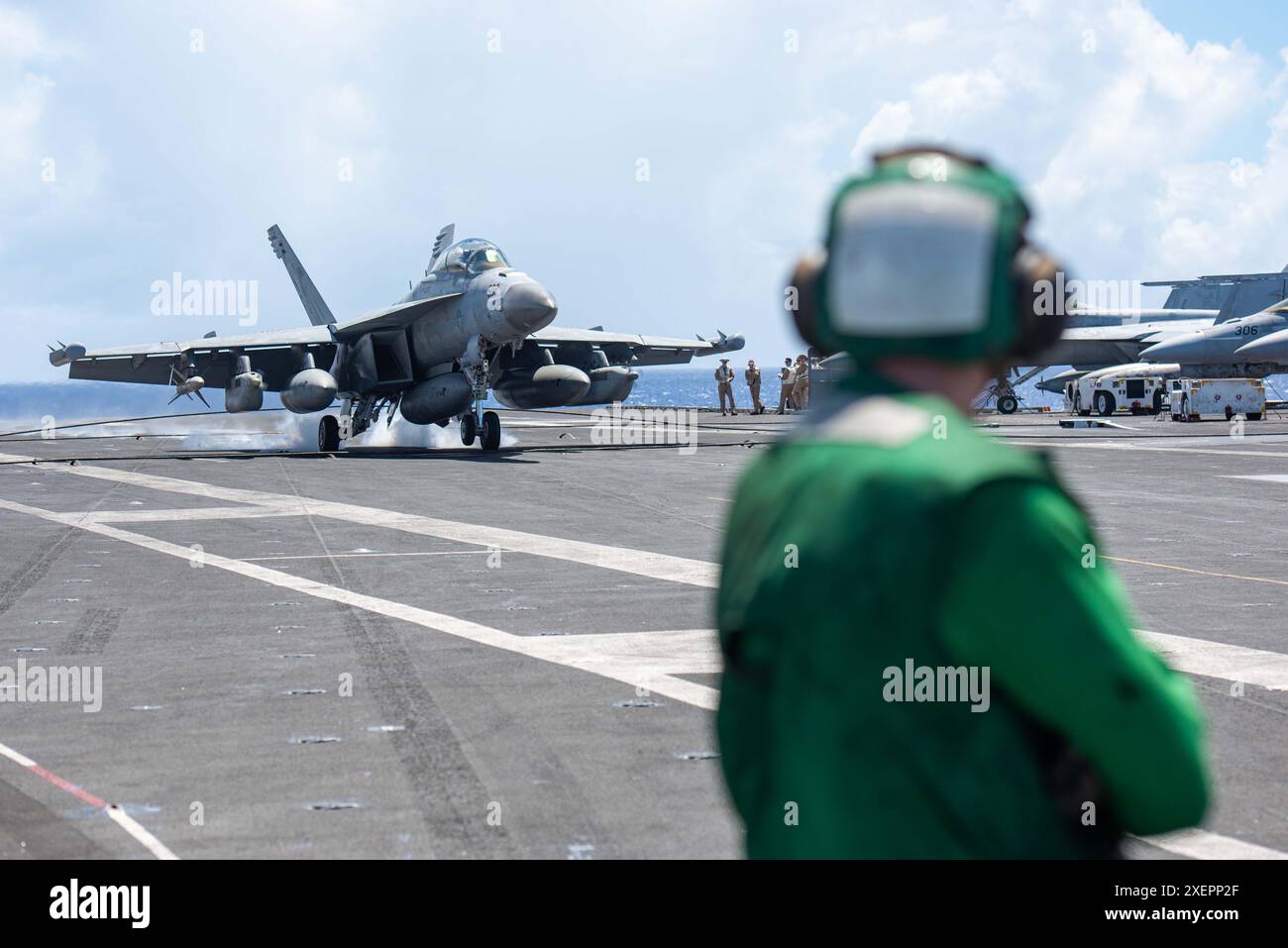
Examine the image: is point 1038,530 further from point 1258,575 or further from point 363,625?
point 1258,575

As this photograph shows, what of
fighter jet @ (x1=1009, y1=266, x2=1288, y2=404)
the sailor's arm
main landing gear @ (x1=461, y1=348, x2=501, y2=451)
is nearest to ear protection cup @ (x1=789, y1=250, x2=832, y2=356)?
the sailor's arm

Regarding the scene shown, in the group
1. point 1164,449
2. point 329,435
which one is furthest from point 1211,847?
point 329,435

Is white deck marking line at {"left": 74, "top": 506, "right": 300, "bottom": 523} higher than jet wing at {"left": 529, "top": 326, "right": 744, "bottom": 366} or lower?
lower

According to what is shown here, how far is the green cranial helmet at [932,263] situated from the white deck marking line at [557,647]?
6.69 metres

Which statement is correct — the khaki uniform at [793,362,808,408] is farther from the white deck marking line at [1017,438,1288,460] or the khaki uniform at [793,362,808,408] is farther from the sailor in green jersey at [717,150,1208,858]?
the sailor in green jersey at [717,150,1208,858]

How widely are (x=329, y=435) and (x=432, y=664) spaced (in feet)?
91.9

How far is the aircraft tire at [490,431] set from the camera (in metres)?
34.8

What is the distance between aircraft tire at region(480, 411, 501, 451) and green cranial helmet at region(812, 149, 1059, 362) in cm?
3278

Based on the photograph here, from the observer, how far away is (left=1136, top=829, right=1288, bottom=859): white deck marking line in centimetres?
580

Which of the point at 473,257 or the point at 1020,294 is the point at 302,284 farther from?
the point at 1020,294

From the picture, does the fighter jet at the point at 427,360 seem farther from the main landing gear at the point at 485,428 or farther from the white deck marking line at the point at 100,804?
the white deck marking line at the point at 100,804

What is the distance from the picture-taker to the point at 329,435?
122ft
